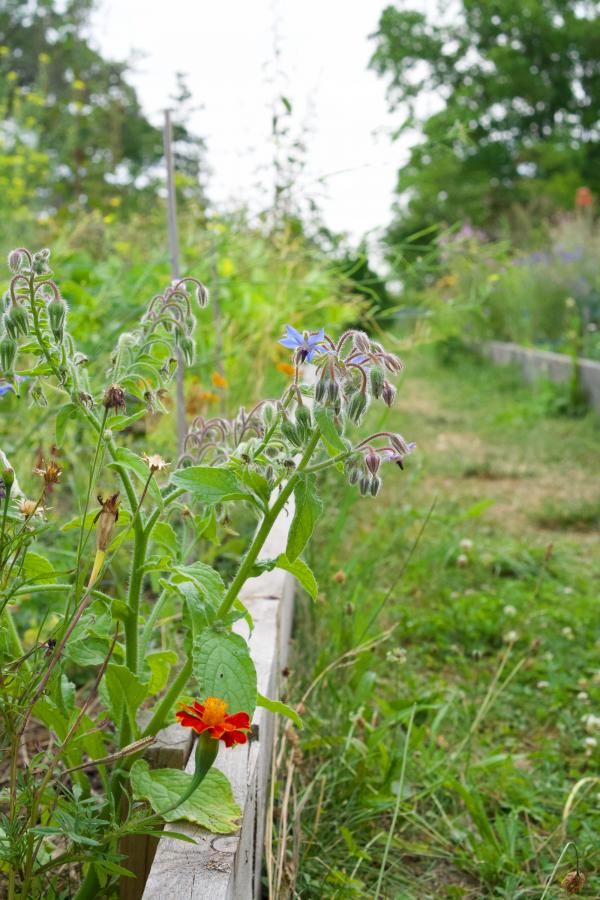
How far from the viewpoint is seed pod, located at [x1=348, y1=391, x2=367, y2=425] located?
1.07m

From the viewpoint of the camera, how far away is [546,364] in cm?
759

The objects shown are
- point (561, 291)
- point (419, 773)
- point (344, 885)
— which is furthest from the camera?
point (561, 291)

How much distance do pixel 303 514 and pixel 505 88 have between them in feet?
101

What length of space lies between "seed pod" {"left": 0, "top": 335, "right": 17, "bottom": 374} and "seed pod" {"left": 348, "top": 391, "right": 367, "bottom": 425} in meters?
0.43

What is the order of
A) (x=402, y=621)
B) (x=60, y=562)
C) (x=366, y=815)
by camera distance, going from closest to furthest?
(x=366, y=815) → (x=60, y=562) → (x=402, y=621)

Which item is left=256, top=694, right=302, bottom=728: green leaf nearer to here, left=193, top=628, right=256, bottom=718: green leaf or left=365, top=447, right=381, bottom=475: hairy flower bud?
left=193, top=628, right=256, bottom=718: green leaf

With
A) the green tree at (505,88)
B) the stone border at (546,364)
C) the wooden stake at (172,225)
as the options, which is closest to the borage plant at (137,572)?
the wooden stake at (172,225)

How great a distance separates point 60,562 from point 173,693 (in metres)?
1.26

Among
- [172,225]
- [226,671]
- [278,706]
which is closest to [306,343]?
[226,671]

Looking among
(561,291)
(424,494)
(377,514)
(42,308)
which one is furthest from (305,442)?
(561,291)

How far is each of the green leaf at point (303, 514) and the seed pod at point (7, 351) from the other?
394 millimetres

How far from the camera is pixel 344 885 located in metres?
1.53

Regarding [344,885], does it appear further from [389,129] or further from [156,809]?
[389,129]

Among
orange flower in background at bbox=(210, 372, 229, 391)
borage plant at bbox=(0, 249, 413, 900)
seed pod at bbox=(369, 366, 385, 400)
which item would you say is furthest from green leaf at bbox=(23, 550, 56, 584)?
orange flower in background at bbox=(210, 372, 229, 391)
